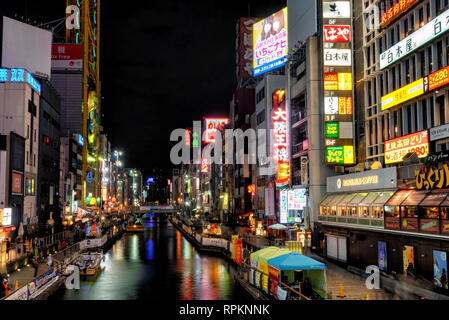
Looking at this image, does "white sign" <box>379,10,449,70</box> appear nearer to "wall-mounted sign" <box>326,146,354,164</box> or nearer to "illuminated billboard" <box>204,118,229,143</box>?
A: "wall-mounted sign" <box>326,146,354,164</box>

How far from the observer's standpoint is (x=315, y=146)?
1933 inches

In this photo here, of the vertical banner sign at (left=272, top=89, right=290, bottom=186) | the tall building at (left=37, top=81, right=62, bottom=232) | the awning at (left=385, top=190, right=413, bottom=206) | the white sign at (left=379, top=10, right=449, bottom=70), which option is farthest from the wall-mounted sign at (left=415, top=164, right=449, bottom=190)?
the tall building at (left=37, top=81, right=62, bottom=232)

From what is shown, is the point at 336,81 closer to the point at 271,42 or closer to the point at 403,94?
the point at 403,94

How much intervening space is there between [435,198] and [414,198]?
7.28ft

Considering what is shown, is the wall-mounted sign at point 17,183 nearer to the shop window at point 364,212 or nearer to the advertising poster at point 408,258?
the shop window at point 364,212

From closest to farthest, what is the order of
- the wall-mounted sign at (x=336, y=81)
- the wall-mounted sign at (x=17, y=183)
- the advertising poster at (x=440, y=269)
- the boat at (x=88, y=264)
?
the advertising poster at (x=440, y=269)
the boat at (x=88, y=264)
the wall-mounted sign at (x=336, y=81)
the wall-mounted sign at (x=17, y=183)

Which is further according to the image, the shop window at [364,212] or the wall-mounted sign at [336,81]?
the wall-mounted sign at [336,81]

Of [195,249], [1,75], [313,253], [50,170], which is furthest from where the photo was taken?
[50,170]

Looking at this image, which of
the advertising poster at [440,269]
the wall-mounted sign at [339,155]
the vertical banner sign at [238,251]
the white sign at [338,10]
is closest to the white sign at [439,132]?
the advertising poster at [440,269]

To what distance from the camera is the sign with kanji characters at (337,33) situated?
148ft

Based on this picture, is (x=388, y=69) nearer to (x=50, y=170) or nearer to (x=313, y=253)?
(x=313, y=253)

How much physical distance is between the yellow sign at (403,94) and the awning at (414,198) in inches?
309
